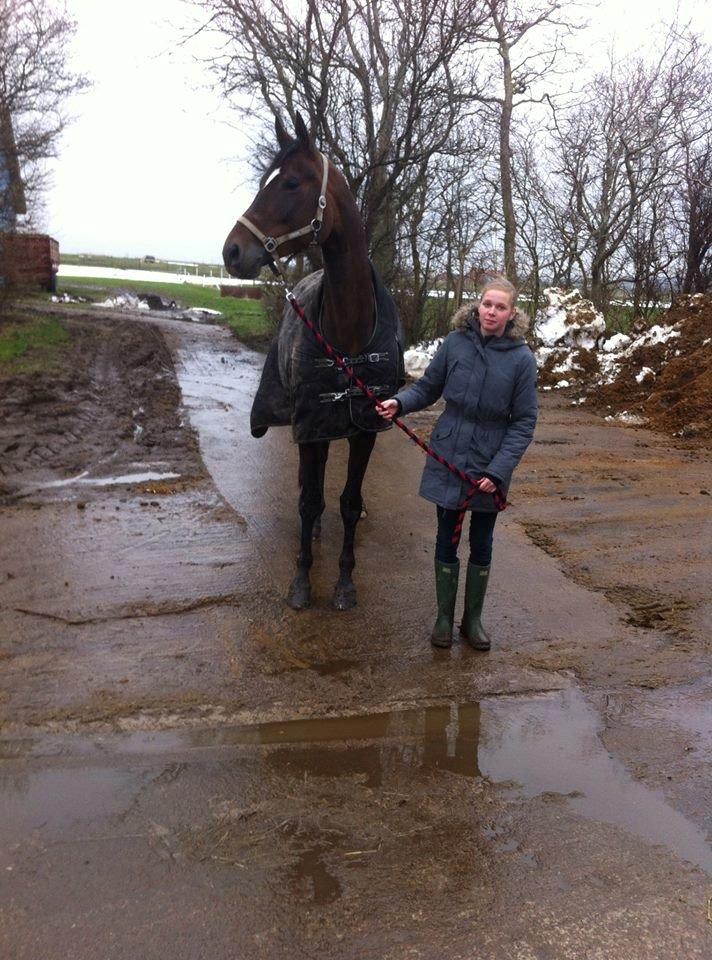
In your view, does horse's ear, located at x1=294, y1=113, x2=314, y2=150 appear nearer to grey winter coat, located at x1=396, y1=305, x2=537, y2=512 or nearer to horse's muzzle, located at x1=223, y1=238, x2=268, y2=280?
horse's muzzle, located at x1=223, y1=238, x2=268, y2=280

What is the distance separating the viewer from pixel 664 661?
12.4 ft

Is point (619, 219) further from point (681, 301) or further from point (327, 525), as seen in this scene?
point (327, 525)

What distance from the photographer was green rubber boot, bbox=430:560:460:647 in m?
3.91

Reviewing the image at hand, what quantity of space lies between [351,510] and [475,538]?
921 mm

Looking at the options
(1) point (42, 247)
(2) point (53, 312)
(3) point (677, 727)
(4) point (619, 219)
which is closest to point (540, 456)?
(3) point (677, 727)

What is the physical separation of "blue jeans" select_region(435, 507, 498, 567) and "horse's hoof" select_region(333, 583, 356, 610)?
0.64 metres

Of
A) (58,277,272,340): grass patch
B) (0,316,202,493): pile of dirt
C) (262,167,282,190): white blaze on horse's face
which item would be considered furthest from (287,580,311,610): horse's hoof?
(58,277,272,340): grass patch

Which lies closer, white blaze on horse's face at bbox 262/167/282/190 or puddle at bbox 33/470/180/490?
white blaze on horse's face at bbox 262/167/282/190

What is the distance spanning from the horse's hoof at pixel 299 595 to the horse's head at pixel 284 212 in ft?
5.74

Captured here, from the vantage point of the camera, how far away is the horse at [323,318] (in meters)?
3.86

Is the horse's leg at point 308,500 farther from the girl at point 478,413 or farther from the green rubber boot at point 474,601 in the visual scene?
the green rubber boot at point 474,601

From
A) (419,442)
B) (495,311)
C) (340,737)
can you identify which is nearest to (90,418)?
(419,442)

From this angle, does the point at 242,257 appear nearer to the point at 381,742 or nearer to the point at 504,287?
the point at 504,287

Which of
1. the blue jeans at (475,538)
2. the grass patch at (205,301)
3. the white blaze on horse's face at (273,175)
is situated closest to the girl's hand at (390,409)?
the blue jeans at (475,538)
